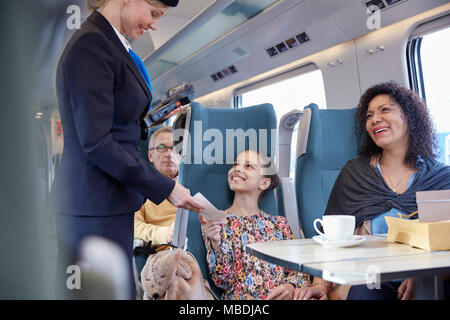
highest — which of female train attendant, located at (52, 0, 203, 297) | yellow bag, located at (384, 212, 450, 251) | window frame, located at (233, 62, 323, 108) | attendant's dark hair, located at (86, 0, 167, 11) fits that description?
window frame, located at (233, 62, 323, 108)

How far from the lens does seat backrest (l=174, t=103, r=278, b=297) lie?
1984 mm

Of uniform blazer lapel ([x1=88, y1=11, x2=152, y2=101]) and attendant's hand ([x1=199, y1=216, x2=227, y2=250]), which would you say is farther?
attendant's hand ([x1=199, y1=216, x2=227, y2=250])

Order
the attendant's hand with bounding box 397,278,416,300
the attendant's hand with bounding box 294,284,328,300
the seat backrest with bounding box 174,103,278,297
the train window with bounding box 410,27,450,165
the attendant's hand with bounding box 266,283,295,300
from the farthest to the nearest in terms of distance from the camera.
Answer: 1. the train window with bounding box 410,27,450,165
2. the seat backrest with bounding box 174,103,278,297
3. the attendant's hand with bounding box 266,283,295,300
4. the attendant's hand with bounding box 294,284,328,300
5. the attendant's hand with bounding box 397,278,416,300

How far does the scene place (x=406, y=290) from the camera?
1.38 metres

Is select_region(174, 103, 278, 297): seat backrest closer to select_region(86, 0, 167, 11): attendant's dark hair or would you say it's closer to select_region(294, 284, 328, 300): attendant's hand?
select_region(294, 284, 328, 300): attendant's hand

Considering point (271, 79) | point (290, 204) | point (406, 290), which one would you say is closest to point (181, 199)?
point (406, 290)

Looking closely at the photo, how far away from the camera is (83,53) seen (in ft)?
3.31

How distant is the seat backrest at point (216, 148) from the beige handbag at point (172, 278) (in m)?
0.39

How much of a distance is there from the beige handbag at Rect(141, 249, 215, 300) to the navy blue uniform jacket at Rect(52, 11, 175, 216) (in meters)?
0.39

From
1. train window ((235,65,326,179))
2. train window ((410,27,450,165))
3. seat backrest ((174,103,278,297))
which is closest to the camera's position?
seat backrest ((174,103,278,297))

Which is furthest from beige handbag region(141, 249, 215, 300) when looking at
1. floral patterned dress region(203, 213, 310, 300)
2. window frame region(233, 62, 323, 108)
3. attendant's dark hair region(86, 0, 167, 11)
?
window frame region(233, 62, 323, 108)

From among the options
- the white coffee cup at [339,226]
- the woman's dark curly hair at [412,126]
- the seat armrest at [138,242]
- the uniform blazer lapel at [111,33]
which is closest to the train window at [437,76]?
the woman's dark curly hair at [412,126]

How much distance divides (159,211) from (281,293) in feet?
3.91

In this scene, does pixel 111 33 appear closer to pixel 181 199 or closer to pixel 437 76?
pixel 181 199
